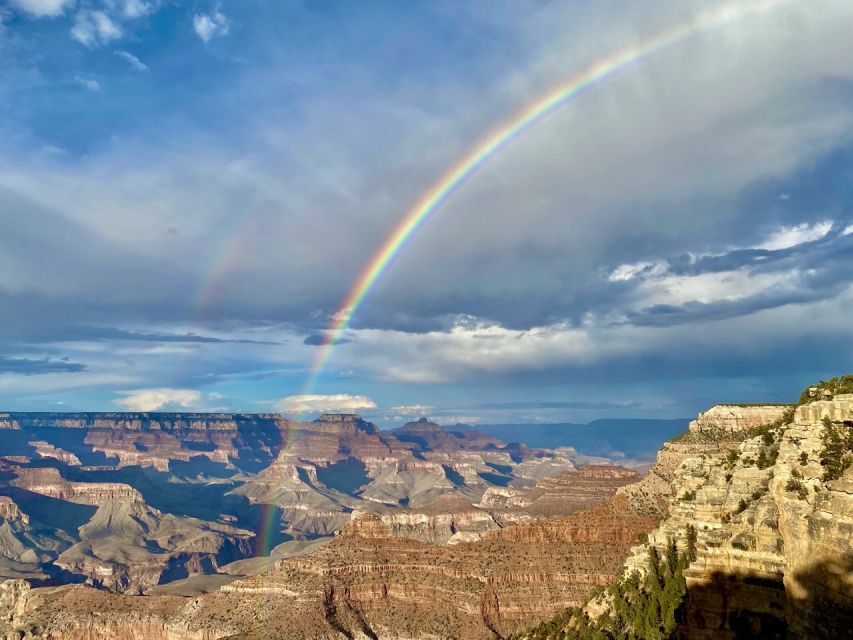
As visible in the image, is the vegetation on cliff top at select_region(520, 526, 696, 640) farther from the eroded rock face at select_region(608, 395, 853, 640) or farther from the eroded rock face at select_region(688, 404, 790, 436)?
the eroded rock face at select_region(688, 404, 790, 436)

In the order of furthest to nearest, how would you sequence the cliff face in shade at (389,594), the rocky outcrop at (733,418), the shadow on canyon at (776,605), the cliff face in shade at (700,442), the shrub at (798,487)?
the rocky outcrop at (733,418) < the cliff face in shade at (700,442) < the cliff face in shade at (389,594) < the shrub at (798,487) < the shadow on canyon at (776,605)

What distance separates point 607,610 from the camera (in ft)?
189

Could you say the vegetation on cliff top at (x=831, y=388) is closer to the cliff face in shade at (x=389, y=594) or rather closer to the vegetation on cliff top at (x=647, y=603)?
the vegetation on cliff top at (x=647, y=603)

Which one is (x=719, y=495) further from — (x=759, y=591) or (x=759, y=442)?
(x=759, y=591)

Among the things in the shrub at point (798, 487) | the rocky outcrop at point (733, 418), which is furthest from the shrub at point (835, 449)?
the rocky outcrop at point (733, 418)

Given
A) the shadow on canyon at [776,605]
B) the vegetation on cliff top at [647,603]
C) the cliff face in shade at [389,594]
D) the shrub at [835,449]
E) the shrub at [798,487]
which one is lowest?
the cliff face in shade at [389,594]

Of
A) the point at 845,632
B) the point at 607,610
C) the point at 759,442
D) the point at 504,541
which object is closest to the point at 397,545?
the point at 504,541

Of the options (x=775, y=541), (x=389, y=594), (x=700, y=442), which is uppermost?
(x=700, y=442)

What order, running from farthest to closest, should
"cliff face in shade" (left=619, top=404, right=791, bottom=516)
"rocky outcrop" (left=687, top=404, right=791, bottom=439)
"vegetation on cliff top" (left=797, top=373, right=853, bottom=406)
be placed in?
1. "rocky outcrop" (left=687, top=404, right=791, bottom=439)
2. "cliff face in shade" (left=619, top=404, right=791, bottom=516)
3. "vegetation on cliff top" (left=797, top=373, right=853, bottom=406)

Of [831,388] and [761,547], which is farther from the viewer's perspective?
[831,388]

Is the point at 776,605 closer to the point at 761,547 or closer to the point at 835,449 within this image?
the point at 761,547

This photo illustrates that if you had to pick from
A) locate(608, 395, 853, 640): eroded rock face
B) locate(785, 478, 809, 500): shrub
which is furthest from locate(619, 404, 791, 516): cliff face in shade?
locate(785, 478, 809, 500): shrub

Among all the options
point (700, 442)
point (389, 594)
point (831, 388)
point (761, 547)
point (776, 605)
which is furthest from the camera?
point (389, 594)

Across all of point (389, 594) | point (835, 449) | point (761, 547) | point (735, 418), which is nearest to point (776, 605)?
point (761, 547)
